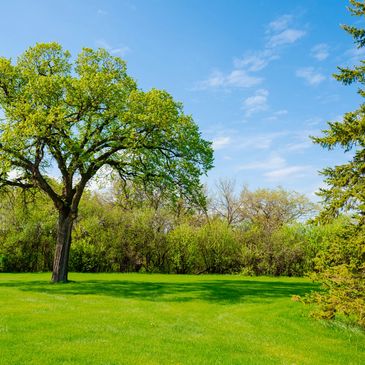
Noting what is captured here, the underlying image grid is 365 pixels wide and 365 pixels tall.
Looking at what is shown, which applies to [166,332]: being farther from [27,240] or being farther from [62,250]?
[27,240]

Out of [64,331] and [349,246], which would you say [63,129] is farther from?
[349,246]

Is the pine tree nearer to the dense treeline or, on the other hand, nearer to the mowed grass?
the mowed grass

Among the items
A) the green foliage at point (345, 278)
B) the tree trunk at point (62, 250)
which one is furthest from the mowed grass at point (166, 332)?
the tree trunk at point (62, 250)

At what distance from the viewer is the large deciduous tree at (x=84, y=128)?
22.6 meters

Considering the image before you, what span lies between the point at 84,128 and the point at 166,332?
617 inches

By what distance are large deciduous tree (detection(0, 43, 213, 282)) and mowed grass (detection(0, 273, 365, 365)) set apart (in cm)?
794

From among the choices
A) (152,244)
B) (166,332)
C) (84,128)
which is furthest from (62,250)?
(152,244)

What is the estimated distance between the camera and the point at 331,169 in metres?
11.3

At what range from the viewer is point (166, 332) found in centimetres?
1168

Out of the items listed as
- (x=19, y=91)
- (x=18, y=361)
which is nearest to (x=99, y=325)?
(x=18, y=361)

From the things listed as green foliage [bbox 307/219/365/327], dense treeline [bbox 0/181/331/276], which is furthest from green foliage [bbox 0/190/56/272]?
green foliage [bbox 307/219/365/327]

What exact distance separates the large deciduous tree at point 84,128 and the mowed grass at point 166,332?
7941 millimetres

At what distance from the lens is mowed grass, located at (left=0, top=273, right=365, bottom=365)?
930 centimetres

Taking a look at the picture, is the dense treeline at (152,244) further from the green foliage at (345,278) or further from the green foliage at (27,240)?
the green foliage at (345,278)
